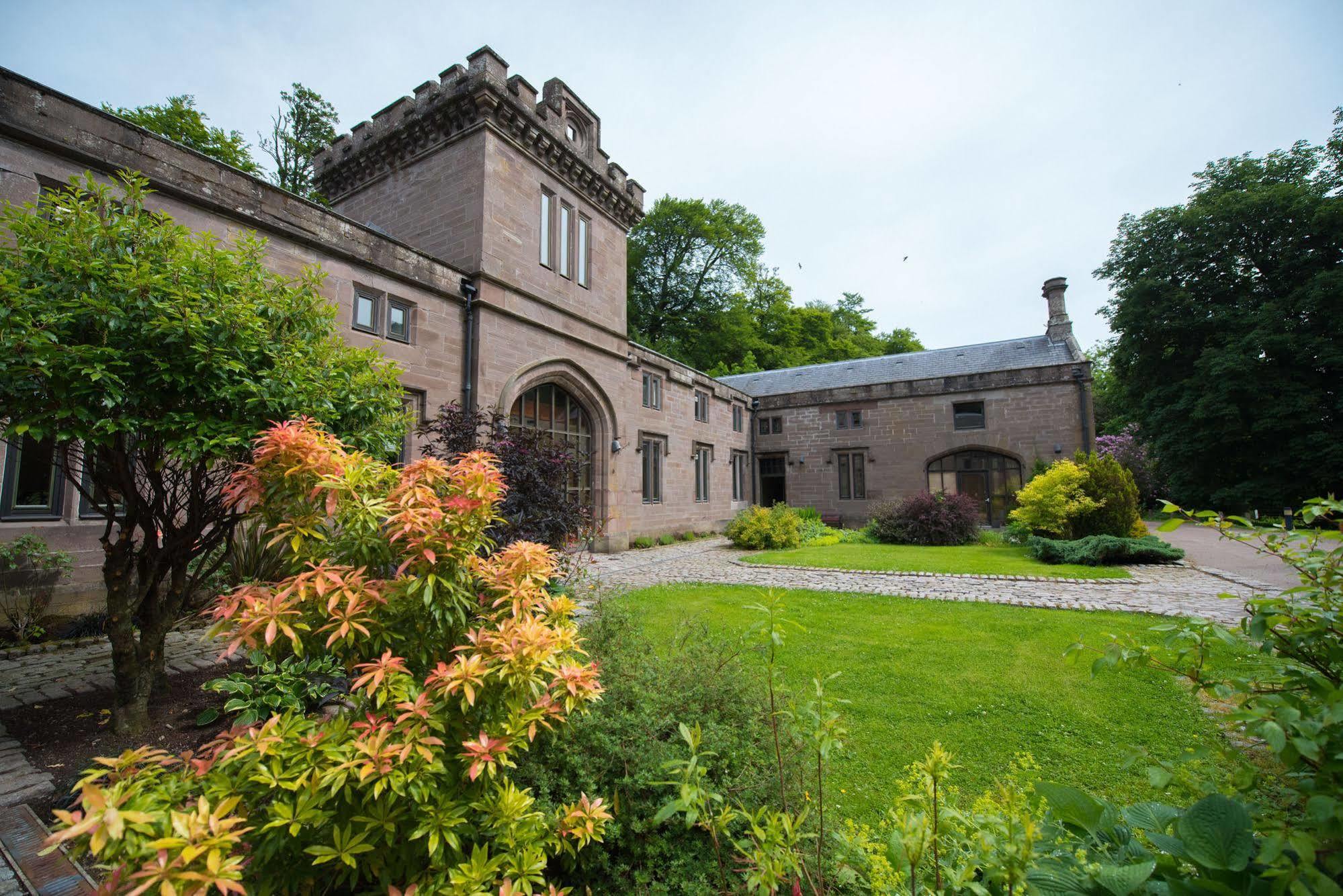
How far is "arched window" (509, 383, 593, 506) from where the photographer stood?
12.1m

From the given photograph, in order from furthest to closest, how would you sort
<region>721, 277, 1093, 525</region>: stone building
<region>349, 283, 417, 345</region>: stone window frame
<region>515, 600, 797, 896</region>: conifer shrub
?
<region>721, 277, 1093, 525</region>: stone building → <region>349, 283, 417, 345</region>: stone window frame → <region>515, 600, 797, 896</region>: conifer shrub

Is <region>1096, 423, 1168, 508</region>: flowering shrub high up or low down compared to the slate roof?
down

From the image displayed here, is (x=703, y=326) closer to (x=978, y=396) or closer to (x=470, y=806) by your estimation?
(x=978, y=396)

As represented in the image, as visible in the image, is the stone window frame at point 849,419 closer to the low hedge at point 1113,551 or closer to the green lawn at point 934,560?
the green lawn at point 934,560

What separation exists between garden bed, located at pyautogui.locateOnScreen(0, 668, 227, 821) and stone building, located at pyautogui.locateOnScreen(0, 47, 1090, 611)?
11.3ft

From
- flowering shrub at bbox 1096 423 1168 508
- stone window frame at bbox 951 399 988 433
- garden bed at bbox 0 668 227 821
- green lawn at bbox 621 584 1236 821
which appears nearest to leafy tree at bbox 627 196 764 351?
stone window frame at bbox 951 399 988 433

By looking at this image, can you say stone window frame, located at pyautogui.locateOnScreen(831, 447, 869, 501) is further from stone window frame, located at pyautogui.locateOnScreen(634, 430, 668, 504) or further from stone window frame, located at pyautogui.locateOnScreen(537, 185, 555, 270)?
stone window frame, located at pyautogui.locateOnScreen(537, 185, 555, 270)

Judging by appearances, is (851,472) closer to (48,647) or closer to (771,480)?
(771,480)

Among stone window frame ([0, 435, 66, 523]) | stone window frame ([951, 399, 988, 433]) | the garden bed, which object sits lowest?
the garden bed

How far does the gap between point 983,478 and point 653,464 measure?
1310 centimetres

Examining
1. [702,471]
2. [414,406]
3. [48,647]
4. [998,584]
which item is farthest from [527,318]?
[998,584]

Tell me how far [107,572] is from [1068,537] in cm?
1570

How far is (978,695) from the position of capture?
4.20 meters

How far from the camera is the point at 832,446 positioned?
2283cm
